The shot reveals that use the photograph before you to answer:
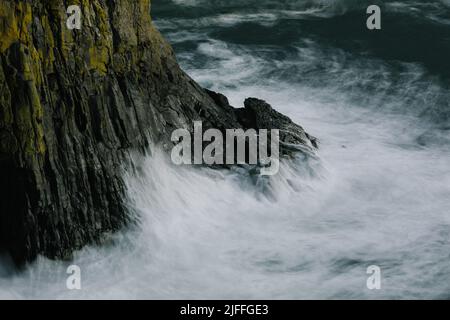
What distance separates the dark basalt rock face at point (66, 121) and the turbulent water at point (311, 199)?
1.74ft

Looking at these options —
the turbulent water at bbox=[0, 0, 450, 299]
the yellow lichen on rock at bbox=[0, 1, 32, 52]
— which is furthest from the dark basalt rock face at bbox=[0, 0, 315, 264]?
the turbulent water at bbox=[0, 0, 450, 299]

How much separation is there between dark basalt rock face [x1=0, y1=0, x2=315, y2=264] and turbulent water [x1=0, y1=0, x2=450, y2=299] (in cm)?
53

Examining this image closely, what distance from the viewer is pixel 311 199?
19.3m

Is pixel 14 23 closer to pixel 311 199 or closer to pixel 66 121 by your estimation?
pixel 66 121

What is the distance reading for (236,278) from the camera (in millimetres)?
16281

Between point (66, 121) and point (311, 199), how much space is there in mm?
6034

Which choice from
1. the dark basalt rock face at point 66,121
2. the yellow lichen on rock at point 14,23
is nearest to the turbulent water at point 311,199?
the dark basalt rock face at point 66,121

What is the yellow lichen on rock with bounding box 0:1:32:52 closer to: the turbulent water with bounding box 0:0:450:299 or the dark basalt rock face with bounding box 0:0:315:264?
the dark basalt rock face with bounding box 0:0:315:264

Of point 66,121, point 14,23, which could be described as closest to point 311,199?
point 66,121

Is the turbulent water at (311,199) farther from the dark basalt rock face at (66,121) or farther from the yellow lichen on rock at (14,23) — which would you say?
the yellow lichen on rock at (14,23)

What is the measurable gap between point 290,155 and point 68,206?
6.10 metres

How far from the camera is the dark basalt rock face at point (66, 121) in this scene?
15.3 metres
